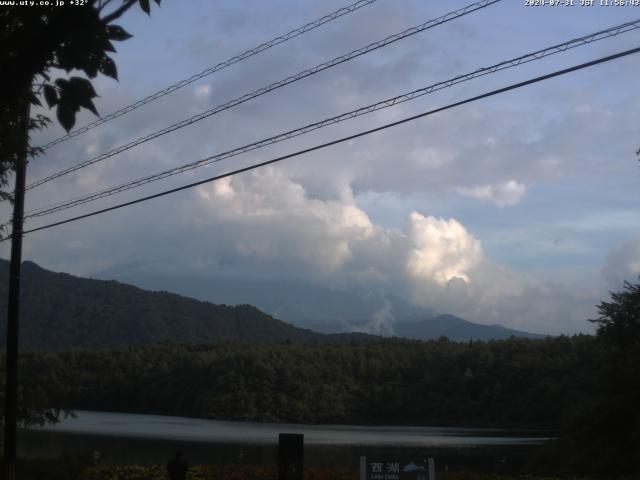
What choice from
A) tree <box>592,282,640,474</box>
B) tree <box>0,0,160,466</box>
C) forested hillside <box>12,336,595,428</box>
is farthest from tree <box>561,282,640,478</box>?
forested hillside <box>12,336,595,428</box>

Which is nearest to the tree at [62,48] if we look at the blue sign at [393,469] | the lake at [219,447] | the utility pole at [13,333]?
the blue sign at [393,469]

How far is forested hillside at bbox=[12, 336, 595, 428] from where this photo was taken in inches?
3521

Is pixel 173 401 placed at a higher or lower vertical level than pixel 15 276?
lower

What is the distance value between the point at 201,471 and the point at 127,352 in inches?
3604

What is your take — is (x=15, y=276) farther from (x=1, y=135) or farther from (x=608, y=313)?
(x=608, y=313)

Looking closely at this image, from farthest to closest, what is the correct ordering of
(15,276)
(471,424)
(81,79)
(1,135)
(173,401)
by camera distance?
1. (173,401)
2. (471,424)
3. (15,276)
4. (1,135)
5. (81,79)

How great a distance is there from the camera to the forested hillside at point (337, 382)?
89438mm

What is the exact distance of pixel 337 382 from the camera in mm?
106625

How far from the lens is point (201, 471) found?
80.7 feet

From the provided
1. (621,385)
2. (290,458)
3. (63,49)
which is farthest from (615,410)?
(63,49)

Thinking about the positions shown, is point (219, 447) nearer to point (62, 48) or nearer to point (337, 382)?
point (62, 48)

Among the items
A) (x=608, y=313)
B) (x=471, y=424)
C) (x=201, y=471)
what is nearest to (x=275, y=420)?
(x=471, y=424)

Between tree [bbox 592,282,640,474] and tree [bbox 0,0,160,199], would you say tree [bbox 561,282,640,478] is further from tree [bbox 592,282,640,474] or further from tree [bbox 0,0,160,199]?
tree [bbox 0,0,160,199]

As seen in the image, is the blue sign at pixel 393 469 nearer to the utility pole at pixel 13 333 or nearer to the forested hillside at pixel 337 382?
the utility pole at pixel 13 333
